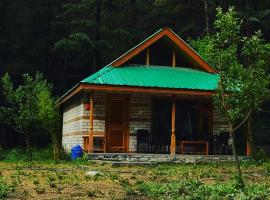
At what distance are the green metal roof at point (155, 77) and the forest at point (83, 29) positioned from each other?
11.3m

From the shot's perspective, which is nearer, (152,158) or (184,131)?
(152,158)

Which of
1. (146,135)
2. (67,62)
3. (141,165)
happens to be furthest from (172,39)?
(67,62)

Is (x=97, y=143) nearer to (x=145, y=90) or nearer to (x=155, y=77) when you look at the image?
(x=145, y=90)

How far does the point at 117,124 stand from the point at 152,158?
3.15 metres

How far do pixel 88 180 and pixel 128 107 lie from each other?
9.74m

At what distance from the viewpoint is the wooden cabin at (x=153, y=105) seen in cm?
2114

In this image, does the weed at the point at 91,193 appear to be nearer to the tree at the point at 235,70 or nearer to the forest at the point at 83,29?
the tree at the point at 235,70

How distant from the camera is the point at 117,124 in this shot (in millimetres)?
22281

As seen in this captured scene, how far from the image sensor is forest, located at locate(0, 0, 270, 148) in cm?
3522

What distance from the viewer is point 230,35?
37.2 feet

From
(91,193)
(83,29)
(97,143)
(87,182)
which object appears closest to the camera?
(91,193)

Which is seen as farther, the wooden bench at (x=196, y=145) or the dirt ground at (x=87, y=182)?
the wooden bench at (x=196, y=145)

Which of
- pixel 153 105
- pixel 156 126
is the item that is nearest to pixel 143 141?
pixel 156 126

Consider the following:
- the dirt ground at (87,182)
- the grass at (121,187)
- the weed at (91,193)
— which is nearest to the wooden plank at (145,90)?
the dirt ground at (87,182)
